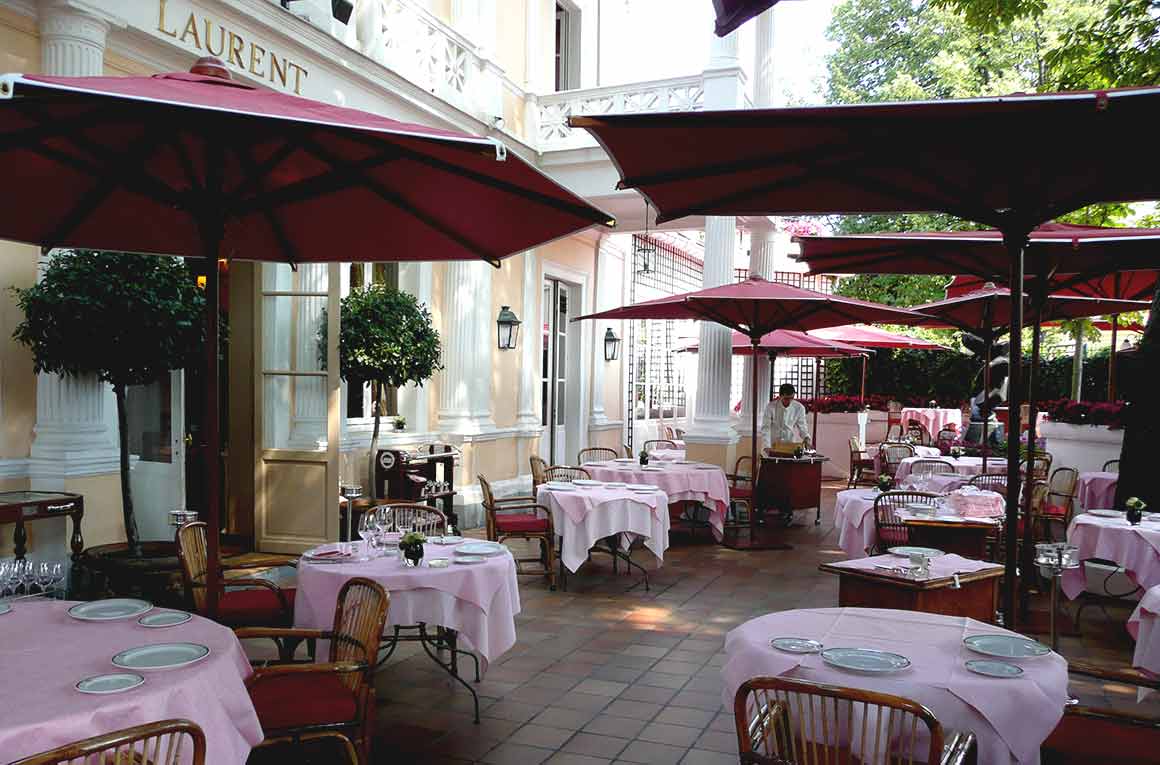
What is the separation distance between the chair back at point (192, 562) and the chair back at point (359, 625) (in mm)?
1231

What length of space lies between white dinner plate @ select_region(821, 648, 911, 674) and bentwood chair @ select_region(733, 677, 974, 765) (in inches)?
4.9

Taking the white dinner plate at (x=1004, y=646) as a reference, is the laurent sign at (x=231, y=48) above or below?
above

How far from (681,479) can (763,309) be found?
6.32 feet

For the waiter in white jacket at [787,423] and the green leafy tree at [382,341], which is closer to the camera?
the green leafy tree at [382,341]

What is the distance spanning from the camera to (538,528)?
741 cm

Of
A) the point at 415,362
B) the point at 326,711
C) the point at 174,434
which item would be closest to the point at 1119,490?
the point at 415,362

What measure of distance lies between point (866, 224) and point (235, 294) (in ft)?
51.8

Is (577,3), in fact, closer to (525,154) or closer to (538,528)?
(525,154)

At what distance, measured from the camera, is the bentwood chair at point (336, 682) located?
10.5ft

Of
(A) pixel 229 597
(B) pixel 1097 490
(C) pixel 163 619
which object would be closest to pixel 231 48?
(A) pixel 229 597

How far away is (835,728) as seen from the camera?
8.14 ft

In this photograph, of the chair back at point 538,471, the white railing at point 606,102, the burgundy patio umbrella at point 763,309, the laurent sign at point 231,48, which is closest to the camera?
the laurent sign at point 231,48

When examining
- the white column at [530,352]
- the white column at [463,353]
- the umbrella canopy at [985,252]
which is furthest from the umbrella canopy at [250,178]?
the white column at [530,352]

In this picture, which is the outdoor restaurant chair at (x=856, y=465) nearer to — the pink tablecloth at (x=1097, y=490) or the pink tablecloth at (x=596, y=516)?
the pink tablecloth at (x=1097, y=490)
